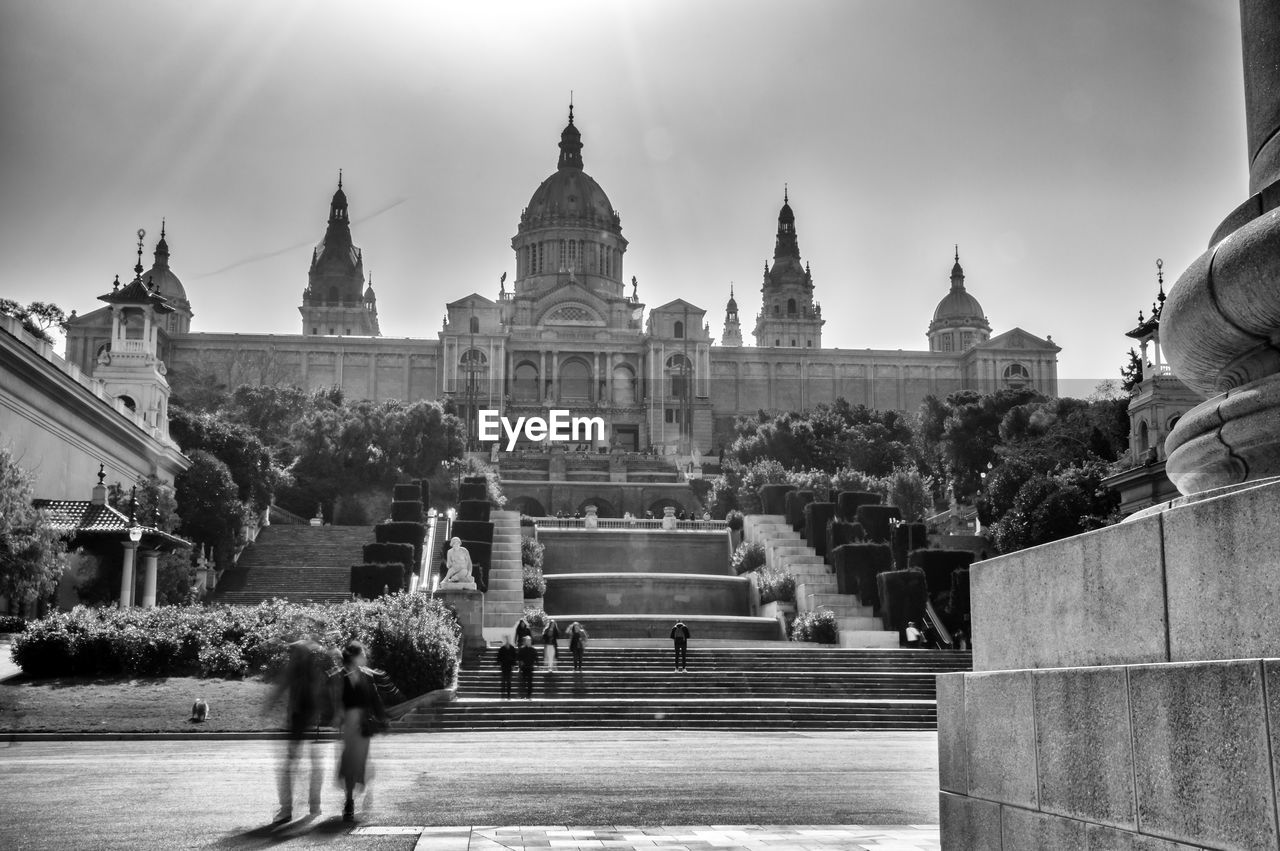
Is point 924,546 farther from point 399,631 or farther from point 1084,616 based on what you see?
point 1084,616

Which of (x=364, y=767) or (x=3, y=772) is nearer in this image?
(x=364, y=767)

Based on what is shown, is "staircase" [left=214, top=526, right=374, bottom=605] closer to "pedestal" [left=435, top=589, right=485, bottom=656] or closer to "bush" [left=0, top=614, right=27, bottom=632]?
"bush" [left=0, top=614, right=27, bottom=632]

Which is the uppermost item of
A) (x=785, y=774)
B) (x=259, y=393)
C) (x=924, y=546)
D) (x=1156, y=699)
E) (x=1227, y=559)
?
(x=259, y=393)

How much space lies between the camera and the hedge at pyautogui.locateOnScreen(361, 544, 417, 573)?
45.9 m

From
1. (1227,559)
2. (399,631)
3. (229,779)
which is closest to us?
(1227,559)

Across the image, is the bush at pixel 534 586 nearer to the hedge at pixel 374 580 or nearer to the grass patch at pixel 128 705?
the hedge at pixel 374 580

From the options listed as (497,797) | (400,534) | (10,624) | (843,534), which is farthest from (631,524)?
(497,797)

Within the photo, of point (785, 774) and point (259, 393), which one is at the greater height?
point (259, 393)

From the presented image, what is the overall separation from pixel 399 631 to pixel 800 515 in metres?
31.7

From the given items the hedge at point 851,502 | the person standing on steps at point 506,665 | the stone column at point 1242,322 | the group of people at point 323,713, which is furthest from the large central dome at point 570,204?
the stone column at point 1242,322

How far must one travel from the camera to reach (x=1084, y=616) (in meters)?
6.64

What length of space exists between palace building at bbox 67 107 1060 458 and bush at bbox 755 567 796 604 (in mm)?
71293

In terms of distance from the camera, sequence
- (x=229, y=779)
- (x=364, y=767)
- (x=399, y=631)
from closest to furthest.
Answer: (x=364, y=767) < (x=229, y=779) < (x=399, y=631)

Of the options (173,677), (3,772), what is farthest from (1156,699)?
(173,677)
